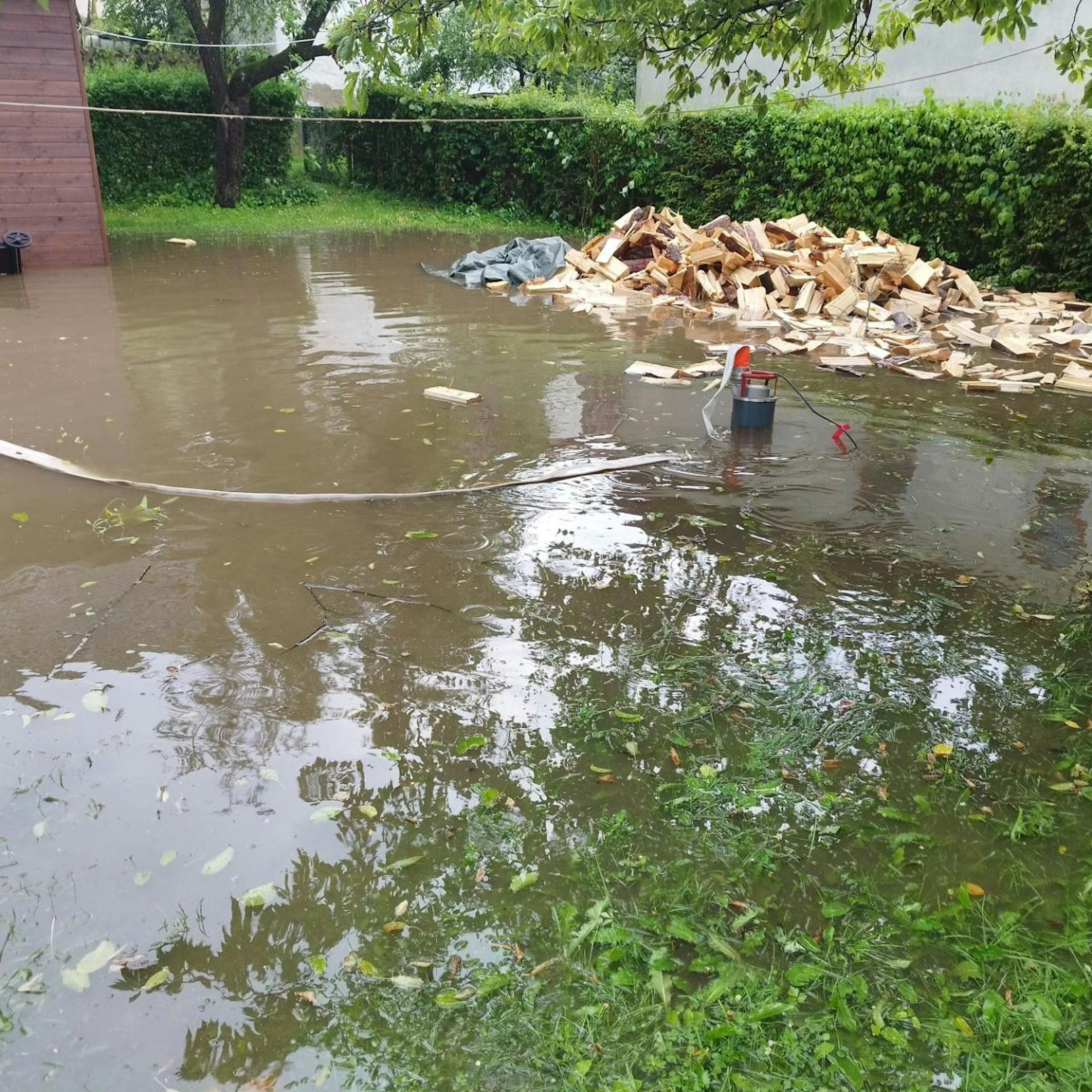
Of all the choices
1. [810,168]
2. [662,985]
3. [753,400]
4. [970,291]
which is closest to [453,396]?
[753,400]

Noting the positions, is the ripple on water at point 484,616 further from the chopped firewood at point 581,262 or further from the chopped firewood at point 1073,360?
the chopped firewood at point 581,262

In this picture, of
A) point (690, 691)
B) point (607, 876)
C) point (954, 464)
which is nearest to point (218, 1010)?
point (607, 876)

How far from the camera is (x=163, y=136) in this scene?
22.8 metres

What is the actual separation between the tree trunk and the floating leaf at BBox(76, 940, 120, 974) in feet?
72.0

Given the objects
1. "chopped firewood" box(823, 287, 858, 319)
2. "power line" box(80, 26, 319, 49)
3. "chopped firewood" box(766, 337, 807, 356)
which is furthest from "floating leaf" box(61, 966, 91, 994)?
"power line" box(80, 26, 319, 49)

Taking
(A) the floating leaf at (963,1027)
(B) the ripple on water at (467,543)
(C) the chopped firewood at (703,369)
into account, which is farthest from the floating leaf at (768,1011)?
(C) the chopped firewood at (703,369)

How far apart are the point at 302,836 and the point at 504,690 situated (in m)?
1.05

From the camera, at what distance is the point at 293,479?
6117 mm

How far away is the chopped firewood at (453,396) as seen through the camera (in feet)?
25.8

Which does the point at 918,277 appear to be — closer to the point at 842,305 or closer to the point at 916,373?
the point at 842,305

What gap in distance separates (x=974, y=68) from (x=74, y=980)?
17342 millimetres

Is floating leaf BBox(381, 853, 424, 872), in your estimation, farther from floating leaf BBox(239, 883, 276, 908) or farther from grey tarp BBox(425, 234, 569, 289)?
grey tarp BBox(425, 234, 569, 289)

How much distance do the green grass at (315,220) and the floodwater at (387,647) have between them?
12.3 m

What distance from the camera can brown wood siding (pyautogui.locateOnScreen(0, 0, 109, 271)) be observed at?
1411 centimetres
